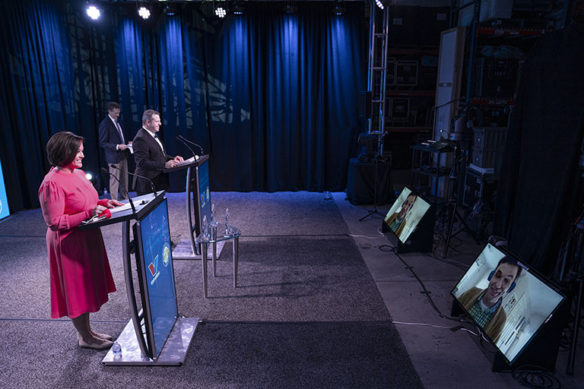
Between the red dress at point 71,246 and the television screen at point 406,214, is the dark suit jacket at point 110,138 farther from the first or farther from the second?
the television screen at point 406,214

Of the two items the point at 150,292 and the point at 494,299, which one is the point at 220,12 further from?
the point at 494,299

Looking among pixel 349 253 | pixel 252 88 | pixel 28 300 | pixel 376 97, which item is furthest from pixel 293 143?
pixel 28 300

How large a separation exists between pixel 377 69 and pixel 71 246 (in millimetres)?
5282

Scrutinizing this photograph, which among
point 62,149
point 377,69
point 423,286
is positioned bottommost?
point 423,286

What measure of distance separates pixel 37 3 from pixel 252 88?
3.33 m

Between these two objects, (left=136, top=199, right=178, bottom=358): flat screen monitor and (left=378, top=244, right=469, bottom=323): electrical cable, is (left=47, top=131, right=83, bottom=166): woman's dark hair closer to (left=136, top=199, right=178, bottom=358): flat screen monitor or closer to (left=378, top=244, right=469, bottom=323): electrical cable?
(left=136, top=199, right=178, bottom=358): flat screen monitor

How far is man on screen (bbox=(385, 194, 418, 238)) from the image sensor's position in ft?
14.6

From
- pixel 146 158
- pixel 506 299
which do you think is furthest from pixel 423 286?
pixel 146 158

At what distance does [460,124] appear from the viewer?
4.07 m

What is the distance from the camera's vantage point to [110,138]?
18.7 feet

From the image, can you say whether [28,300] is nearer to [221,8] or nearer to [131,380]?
[131,380]

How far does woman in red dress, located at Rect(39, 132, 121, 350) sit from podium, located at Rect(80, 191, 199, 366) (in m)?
0.21

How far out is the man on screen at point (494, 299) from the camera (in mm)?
2504

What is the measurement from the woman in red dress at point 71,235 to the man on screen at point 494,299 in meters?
2.46
